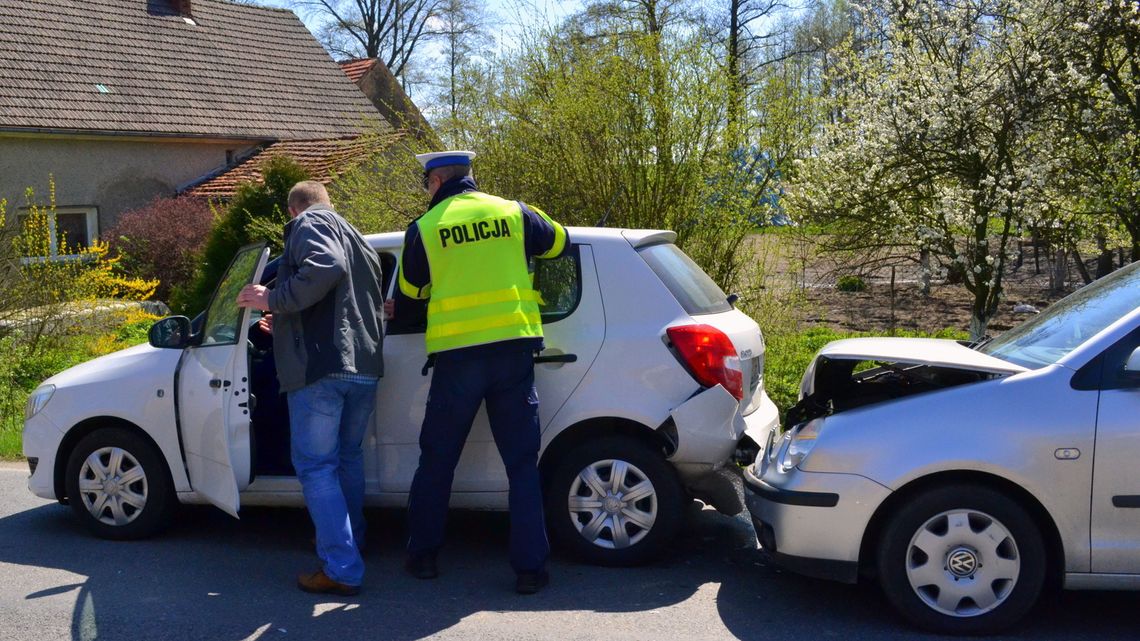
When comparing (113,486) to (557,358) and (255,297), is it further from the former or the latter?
(557,358)

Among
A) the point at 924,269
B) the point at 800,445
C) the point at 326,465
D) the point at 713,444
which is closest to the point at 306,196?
A: the point at 326,465

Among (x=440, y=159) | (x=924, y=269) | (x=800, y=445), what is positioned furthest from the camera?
(x=924, y=269)

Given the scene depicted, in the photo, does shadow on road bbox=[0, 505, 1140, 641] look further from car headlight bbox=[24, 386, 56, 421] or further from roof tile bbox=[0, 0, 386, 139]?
roof tile bbox=[0, 0, 386, 139]

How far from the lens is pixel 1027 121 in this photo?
9.53 meters

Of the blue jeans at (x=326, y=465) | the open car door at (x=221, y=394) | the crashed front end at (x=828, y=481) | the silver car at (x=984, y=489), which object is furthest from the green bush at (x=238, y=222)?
the silver car at (x=984, y=489)

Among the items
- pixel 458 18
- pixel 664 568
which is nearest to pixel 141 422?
pixel 664 568

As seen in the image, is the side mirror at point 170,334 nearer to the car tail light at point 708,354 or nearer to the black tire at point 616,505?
the black tire at point 616,505

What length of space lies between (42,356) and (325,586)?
8.10 meters

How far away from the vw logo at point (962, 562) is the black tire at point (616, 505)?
131 centimetres

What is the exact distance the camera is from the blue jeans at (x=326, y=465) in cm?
505

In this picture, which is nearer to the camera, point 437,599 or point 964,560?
point 964,560

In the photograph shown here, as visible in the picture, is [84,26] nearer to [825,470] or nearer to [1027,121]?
[1027,121]

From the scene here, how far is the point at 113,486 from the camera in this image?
5934mm

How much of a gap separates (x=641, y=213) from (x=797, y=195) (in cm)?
174
